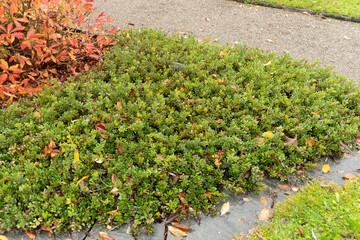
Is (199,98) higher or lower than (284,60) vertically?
lower

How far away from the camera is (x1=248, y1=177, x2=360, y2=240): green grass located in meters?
2.04

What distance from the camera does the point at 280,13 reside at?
20.5ft

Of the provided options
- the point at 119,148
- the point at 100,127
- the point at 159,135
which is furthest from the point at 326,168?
the point at 100,127

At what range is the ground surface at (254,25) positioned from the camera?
4.79 metres

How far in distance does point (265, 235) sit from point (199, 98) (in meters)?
1.71

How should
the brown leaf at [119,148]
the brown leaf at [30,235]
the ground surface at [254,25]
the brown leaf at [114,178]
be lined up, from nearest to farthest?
the brown leaf at [30,235]
the brown leaf at [114,178]
the brown leaf at [119,148]
the ground surface at [254,25]

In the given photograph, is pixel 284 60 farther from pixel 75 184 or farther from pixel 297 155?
pixel 75 184

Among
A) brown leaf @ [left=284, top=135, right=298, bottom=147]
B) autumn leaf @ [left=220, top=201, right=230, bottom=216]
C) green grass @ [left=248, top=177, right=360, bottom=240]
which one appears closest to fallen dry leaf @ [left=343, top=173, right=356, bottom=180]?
green grass @ [left=248, top=177, right=360, bottom=240]

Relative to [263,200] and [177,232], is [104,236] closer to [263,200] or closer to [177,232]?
[177,232]

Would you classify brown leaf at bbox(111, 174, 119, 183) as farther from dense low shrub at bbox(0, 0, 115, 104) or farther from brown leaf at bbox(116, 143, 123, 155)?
dense low shrub at bbox(0, 0, 115, 104)

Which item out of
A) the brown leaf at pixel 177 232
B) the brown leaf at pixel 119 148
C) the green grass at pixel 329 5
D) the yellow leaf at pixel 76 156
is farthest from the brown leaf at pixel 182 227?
the green grass at pixel 329 5

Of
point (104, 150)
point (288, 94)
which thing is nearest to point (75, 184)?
point (104, 150)

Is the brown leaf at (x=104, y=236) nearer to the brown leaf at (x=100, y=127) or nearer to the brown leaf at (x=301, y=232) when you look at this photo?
the brown leaf at (x=100, y=127)

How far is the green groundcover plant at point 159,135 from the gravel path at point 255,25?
129cm
